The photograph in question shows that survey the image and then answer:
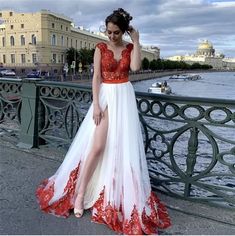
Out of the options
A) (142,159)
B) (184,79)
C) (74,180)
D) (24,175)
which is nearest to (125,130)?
(142,159)

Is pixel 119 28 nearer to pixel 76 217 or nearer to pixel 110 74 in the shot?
pixel 110 74

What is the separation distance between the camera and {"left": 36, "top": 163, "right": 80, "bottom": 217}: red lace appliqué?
3.23 m

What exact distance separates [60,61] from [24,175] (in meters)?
91.9

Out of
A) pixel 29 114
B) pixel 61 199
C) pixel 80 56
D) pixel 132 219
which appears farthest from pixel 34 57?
pixel 132 219

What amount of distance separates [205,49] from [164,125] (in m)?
193

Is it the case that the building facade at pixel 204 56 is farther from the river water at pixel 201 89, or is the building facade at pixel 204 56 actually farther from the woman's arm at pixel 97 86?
the woman's arm at pixel 97 86

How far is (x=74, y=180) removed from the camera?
3.34m

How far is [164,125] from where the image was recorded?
423cm

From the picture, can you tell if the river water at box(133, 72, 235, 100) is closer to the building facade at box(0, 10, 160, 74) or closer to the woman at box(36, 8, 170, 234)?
the building facade at box(0, 10, 160, 74)

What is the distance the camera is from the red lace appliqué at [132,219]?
2883mm

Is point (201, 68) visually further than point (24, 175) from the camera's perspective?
Yes

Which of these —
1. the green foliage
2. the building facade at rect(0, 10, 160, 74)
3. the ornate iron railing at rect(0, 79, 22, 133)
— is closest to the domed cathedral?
the building facade at rect(0, 10, 160, 74)

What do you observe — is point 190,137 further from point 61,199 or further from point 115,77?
point 61,199

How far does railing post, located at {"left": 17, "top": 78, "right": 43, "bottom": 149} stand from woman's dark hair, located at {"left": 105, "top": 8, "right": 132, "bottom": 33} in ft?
7.67
